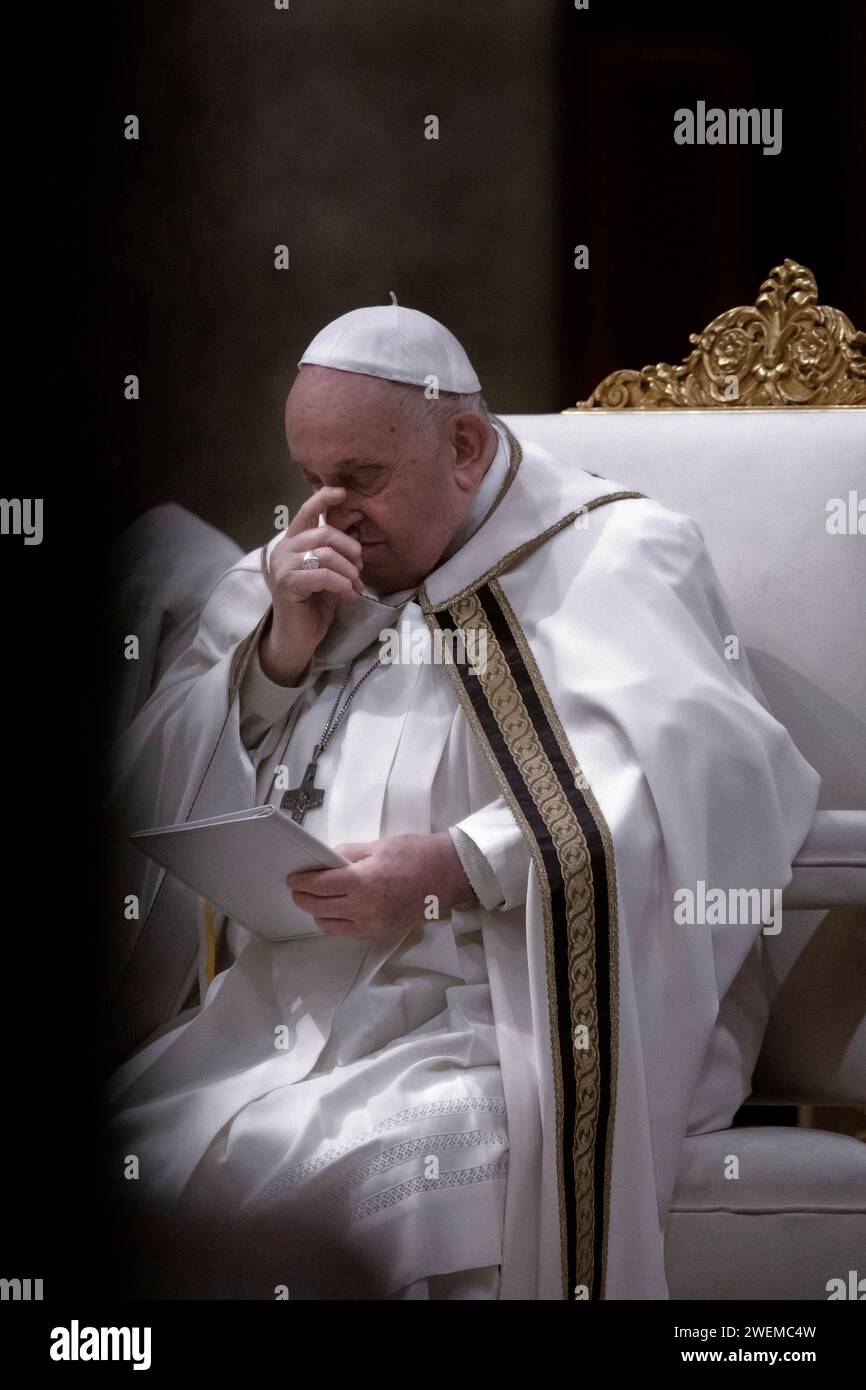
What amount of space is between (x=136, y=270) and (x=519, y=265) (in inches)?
34.1

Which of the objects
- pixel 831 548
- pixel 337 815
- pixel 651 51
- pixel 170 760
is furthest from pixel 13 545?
pixel 651 51

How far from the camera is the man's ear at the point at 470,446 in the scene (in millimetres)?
3037

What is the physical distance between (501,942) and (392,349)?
0.97 m

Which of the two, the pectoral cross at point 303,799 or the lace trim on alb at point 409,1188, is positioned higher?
the pectoral cross at point 303,799

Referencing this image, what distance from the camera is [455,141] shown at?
3.50m

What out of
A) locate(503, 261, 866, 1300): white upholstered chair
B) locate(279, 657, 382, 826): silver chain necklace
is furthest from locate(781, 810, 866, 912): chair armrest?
locate(279, 657, 382, 826): silver chain necklace

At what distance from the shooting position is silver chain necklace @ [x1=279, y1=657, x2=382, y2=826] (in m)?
2.93

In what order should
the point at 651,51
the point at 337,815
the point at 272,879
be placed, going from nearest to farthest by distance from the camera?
the point at 272,879 < the point at 337,815 < the point at 651,51

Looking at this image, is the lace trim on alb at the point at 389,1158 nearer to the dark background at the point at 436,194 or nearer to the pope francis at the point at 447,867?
the pope francis at the point at 447,867

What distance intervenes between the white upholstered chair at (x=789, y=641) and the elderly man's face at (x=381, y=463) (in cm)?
39

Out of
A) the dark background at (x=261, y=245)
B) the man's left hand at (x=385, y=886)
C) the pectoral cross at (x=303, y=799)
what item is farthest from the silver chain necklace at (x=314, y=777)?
the dark background at (x=261, y=245)

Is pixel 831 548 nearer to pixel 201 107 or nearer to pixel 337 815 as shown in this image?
pixel 337 815

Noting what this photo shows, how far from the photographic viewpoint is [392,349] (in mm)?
2980

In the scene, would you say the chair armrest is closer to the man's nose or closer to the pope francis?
the pope francis
